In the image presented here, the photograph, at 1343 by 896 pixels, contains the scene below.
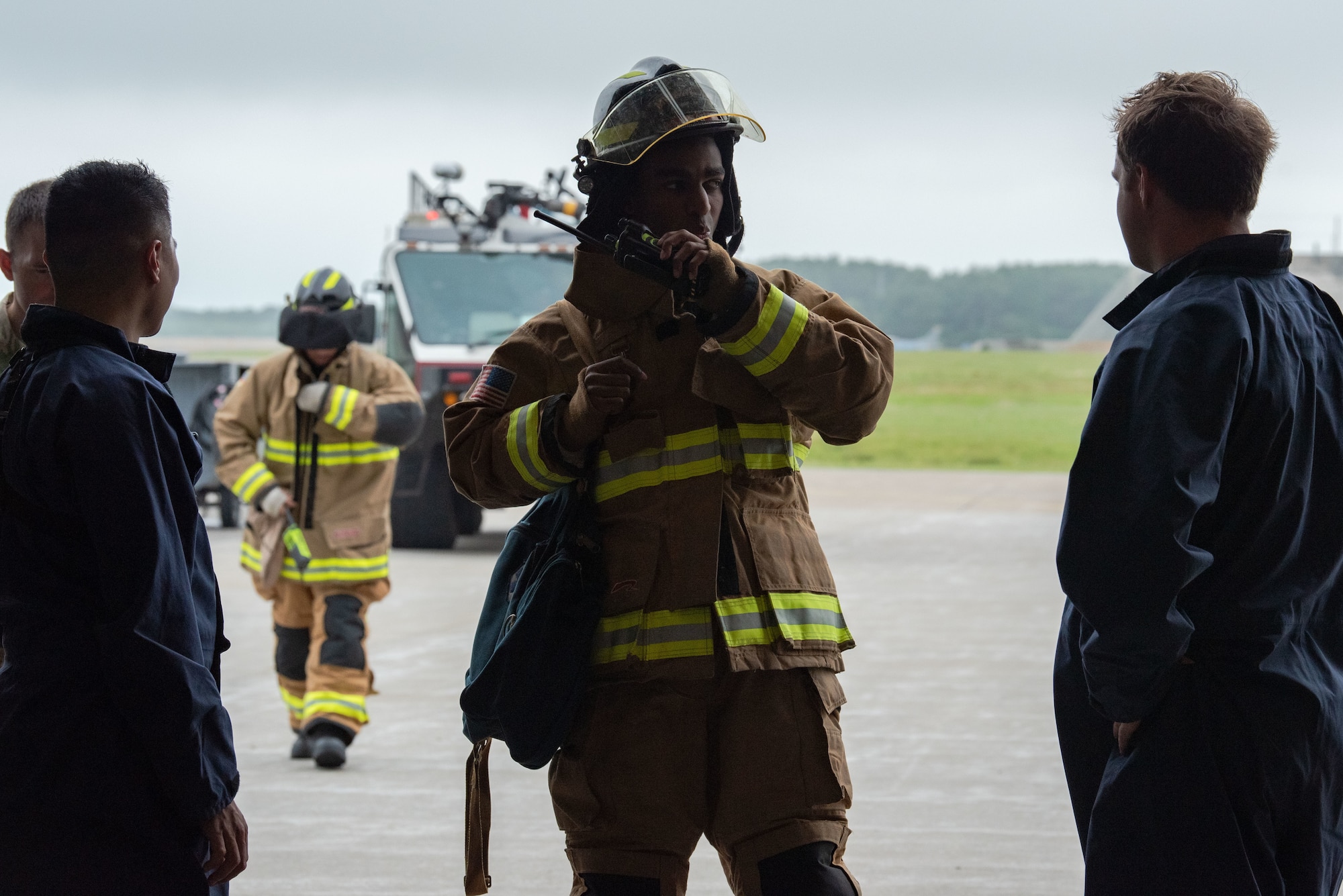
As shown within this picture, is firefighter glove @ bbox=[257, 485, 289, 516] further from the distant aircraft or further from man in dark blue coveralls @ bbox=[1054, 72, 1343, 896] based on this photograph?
the distant aircraft

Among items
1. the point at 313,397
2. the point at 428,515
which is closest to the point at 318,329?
the point at 313,397

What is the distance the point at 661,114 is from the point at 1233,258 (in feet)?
3.29

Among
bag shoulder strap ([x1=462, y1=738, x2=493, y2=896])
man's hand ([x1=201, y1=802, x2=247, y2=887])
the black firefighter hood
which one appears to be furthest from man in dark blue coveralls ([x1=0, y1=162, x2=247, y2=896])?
the black firefighter hood

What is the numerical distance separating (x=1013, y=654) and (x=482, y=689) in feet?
21.0

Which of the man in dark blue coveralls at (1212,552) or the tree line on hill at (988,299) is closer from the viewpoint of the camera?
the man in dark blue coveralls at (1212,552)

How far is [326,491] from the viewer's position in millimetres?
6328

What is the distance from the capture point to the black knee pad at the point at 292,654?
6.26m

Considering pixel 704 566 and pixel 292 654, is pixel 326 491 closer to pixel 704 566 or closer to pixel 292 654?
pixel 292 654

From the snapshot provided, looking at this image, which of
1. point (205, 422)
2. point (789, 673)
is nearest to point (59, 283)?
point (789, 673)

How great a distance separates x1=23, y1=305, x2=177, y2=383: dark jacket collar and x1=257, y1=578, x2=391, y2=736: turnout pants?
368cm

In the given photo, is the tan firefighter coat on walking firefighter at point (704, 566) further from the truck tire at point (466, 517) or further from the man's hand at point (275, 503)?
the truck tire at point (466, 517)

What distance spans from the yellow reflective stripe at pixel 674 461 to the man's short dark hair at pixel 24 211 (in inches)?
50.6

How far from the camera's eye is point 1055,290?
50.7 metres

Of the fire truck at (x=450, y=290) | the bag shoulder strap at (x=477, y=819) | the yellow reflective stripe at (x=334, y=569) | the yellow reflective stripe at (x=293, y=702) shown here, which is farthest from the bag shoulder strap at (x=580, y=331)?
the fire truck at (x=450, y=290)
